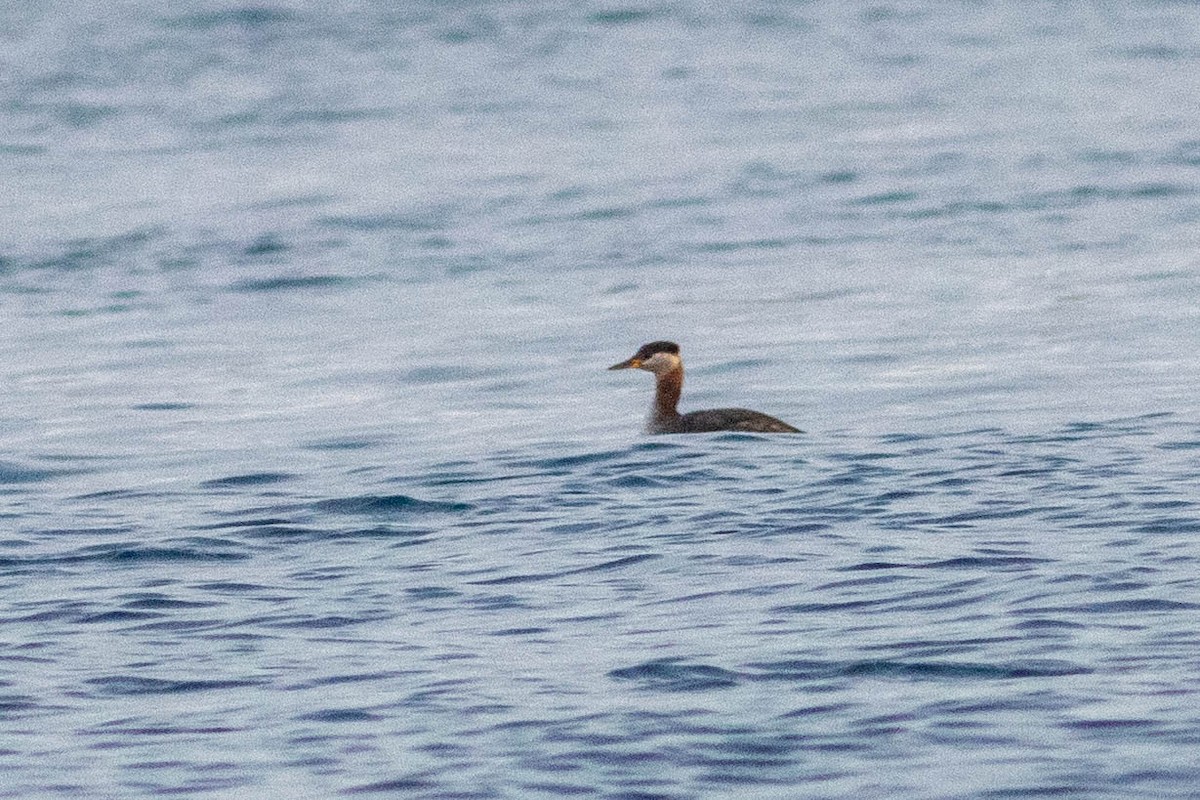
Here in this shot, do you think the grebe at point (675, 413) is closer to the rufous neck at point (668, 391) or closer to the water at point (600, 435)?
the rufous neck at point (668, 391)

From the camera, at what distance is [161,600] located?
11.3 m

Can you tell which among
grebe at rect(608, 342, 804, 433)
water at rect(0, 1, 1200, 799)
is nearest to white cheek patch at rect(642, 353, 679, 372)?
grebe at rect(608, 342, 804, 433)

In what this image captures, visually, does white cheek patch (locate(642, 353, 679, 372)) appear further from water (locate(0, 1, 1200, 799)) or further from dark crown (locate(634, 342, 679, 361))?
water (locate(0, 1, 1200, 799))

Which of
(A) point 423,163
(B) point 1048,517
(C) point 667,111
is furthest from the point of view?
(C) point 667,111

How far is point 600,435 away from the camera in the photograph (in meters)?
16.3

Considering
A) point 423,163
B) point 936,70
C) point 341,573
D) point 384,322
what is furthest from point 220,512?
point 936,70

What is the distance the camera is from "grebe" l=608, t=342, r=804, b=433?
15.5 meters

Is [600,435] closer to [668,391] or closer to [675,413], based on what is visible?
[675,413]

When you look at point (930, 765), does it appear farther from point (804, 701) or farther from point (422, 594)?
point (422, 594)

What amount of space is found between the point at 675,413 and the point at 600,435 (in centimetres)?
52

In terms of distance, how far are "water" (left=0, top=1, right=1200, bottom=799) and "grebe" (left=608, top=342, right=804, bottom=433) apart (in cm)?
31

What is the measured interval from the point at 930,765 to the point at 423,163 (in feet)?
79.3

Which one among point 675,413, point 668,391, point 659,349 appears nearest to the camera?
point 675,413

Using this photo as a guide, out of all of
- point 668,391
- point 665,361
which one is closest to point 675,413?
point 668,391
